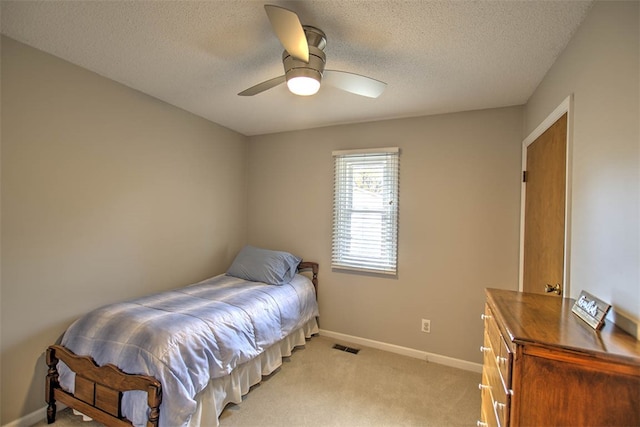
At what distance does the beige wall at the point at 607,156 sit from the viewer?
104cm

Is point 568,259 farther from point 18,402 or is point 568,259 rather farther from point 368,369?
point 18,402

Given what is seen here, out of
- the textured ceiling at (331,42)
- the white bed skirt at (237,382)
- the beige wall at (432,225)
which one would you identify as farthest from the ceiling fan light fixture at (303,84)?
the white bed skirt at (237,382)

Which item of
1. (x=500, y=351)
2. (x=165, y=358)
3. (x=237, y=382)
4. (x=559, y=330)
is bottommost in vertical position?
(x=237, y=382)

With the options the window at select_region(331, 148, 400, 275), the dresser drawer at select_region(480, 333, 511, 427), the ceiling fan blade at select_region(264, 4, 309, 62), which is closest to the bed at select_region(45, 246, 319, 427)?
the window at select_region(331, 148, 400, 275)

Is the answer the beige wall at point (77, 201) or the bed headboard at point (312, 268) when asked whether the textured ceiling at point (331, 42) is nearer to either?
the beige wall at point (77, 201)

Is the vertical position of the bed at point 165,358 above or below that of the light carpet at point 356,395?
above

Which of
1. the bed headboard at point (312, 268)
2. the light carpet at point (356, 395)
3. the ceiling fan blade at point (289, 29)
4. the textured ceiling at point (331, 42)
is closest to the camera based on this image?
the ceiling fan blade at point (289, 29)

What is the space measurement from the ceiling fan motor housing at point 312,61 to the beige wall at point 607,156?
4.25 ft

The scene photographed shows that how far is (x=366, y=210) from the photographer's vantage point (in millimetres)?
3141

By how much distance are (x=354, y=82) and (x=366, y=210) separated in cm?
157

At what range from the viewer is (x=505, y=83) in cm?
218

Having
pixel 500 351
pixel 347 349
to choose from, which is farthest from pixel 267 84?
pixel 347 349

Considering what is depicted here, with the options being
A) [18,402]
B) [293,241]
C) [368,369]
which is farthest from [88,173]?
Result: [368,369]

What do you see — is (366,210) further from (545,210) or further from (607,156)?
(607,156)
